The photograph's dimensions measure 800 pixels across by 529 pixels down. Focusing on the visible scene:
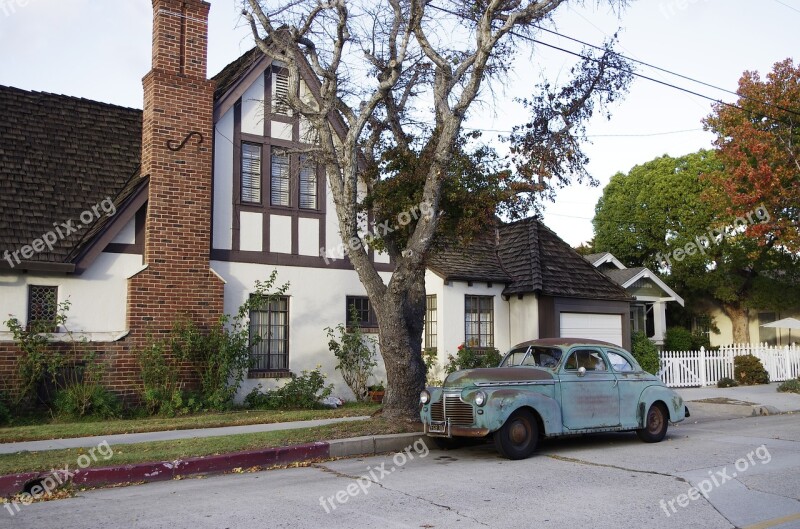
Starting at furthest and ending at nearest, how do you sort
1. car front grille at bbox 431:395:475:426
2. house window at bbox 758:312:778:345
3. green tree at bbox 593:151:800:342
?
house window at bbox 758:312:778:345, green tree at bbox 593:151:800:342, car front grille at bbox 431:395:475:426

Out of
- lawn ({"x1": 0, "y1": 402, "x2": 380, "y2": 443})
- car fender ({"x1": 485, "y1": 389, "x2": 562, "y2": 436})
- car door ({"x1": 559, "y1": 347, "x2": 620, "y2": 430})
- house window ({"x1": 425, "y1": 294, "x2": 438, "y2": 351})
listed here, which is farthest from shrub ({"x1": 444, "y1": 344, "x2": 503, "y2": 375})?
car fender ({"x1": 485, "y1": 389, "x2": 562, "y2": 436})

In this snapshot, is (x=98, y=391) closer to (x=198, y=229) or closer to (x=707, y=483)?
(x=198, y=229)

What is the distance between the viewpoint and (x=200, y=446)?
397 inches

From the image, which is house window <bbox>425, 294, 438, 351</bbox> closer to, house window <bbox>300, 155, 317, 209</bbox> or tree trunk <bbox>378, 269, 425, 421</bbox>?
house window <bbox>300, 155, 317, 209</bbox>

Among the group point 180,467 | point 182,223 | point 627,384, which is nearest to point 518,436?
point 627,384

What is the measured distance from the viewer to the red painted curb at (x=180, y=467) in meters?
8.27

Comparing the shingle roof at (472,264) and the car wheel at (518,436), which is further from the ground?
the shingle roof at (472,264)

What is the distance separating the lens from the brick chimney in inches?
578

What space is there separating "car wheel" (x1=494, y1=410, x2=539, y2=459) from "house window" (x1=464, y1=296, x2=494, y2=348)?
28.0 ft

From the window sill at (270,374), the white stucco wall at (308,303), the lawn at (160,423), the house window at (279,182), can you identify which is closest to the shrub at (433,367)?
the white stucco wall at (308,303)

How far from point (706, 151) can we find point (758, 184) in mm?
10162

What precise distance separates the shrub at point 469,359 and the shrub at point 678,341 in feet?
40.7

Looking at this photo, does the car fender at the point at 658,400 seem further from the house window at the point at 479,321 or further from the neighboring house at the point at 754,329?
the neighboring house at the point at 754,329

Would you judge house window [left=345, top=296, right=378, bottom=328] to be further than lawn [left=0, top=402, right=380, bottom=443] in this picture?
Yes
